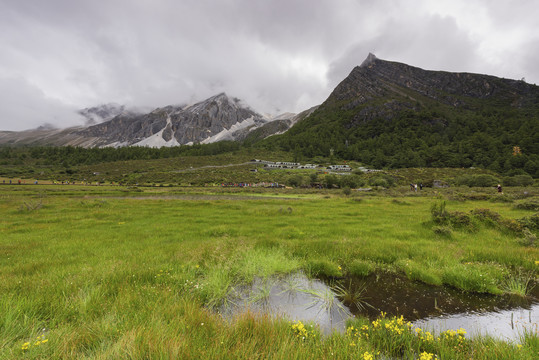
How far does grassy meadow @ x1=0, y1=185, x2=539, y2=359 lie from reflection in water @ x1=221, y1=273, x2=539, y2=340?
0.44 meters

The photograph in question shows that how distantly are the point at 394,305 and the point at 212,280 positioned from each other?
518 cm

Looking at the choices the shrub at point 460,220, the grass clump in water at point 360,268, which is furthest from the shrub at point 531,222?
the grass clump in water at point 360,268

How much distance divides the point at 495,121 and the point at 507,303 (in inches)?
10476

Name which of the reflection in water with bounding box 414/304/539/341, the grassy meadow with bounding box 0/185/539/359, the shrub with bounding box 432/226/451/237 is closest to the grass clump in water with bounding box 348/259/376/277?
the grassy meadow with bounding box 0/185/539/359

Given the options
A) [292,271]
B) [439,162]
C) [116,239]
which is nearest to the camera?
[292,271]

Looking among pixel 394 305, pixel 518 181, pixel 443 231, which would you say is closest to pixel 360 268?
pixel 394 305

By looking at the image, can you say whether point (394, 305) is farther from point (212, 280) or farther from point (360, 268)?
point (212, 280)

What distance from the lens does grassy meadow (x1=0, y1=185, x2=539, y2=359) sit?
328cm

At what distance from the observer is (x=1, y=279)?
6.09 meters

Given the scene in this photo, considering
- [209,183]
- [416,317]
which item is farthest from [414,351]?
[209,183]

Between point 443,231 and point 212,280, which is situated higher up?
point 212,280

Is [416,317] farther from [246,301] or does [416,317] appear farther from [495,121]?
[495,121]

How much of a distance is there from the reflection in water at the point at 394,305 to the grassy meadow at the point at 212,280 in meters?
0.44

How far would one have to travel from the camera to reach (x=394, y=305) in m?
5.71
